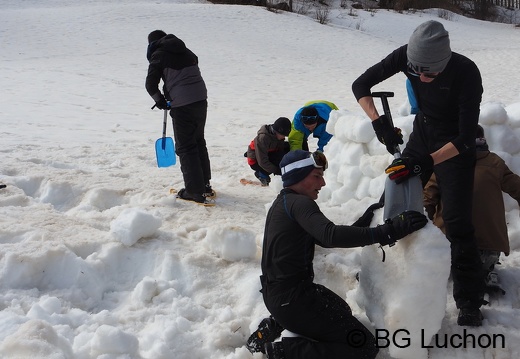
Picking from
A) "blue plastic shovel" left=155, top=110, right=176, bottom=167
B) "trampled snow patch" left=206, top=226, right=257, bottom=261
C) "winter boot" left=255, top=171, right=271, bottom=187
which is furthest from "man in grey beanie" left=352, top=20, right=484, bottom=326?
"blue plastic shovel" left=155, top=110, right=176, bottom=167

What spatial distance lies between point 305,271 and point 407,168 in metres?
0.71

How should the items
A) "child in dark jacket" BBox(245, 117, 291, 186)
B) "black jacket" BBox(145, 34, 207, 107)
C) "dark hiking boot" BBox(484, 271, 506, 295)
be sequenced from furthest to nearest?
"child in dark jacket" BBox(245, 117, 291, 186) → "black jacket" BBox(145, 34, 207, 107) → "dark hiking boot" BBox(484, 271, 506, 295)

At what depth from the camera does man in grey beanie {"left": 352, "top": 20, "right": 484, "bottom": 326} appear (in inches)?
115

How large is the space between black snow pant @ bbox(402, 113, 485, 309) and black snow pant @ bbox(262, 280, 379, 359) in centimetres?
66

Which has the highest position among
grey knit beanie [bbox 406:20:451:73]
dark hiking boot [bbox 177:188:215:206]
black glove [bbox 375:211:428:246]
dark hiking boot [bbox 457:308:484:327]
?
grey knit beanie [bbox 406:20:451:73]

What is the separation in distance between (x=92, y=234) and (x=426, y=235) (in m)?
2.26

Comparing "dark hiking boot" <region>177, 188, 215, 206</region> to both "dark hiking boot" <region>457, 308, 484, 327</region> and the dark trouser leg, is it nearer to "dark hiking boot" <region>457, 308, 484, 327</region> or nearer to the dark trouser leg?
the dark trouser leg

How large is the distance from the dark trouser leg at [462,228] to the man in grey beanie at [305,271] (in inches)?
20.4

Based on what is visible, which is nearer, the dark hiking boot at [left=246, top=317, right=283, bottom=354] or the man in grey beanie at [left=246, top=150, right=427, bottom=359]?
the man in grey beanie at [left=246, top=150, right=427, bottom=359]

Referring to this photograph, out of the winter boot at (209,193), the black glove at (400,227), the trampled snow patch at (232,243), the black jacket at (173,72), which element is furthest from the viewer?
the winter boot at (209,193)

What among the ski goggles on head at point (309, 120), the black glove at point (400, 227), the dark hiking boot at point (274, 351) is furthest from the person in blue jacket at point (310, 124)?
the dark hiking boot at point (274, 351)

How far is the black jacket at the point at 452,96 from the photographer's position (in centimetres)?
295

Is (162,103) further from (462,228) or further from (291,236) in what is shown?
(462,228)

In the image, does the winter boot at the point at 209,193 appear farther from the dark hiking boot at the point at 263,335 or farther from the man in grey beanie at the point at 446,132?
the dark hiking boot at the point at 263,335
